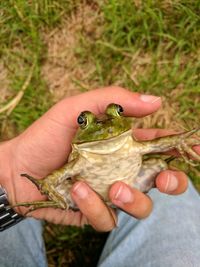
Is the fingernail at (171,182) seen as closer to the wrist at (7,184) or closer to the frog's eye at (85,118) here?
the frog's eye at (85,118)

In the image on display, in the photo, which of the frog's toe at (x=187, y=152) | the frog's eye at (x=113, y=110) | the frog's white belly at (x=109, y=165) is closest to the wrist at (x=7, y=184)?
the frog's white belly at (x=109, y=165)

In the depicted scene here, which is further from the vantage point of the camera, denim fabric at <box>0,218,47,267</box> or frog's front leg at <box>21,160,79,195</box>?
denim fabric at <box>0,218,47,267</box>

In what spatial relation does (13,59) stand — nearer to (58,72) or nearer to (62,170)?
(58,72)

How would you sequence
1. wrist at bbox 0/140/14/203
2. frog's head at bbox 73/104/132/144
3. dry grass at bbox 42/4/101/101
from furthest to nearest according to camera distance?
dry grass at bbox 42/4/101/101
wrist at bbox 0/140/14/203
frog's head at bbox 73/104/132/144

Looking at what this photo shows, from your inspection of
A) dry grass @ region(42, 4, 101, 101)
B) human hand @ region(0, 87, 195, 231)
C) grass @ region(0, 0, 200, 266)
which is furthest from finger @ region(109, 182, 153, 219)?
dry grass @ region(42, 4, 101, 101)

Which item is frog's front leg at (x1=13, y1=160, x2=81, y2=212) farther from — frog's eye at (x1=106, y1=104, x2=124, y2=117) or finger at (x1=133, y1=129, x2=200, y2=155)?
finger at (x1=133, y1=129, x2=200, y2=155)

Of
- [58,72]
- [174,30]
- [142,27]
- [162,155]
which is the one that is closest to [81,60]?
[58,72]
